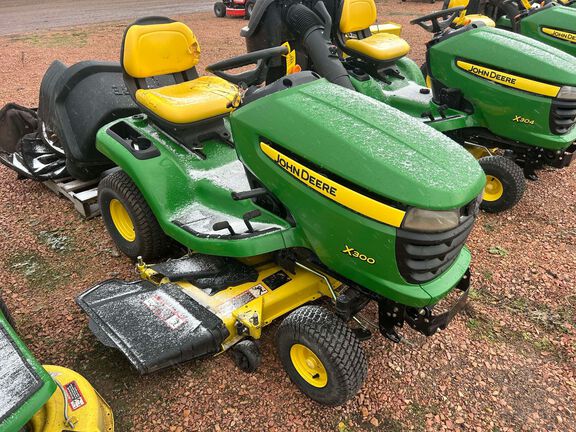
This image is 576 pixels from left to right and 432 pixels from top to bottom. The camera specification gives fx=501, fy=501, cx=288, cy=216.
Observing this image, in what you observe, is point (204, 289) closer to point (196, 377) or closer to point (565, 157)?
point (196, 377)

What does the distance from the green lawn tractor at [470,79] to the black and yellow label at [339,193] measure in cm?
195

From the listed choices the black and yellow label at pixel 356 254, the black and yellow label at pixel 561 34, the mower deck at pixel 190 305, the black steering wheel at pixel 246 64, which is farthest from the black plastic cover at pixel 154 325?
the black and yellow label at pixel 561 34

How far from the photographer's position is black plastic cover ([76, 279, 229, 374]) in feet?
6.70

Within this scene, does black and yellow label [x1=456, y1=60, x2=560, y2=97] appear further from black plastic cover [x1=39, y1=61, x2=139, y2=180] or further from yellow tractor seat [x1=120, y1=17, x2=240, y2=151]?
black plastic cover [x1=39, y1=61, x2=139, y2=180]

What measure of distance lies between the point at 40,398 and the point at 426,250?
1359 mm

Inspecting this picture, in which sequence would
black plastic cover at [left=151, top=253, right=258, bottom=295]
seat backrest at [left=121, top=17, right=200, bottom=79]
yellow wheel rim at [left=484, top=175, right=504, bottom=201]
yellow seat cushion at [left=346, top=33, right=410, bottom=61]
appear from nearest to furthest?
black plastic cover at [left=151, top=253, right=258, bottom=295] → seat backrest at [left=121, top=17, right=200, bottom=79] → yellow wheel rim at [left=484, top=175, right=504, bottom=201] → yellow seat cushion at [left=346, top=33, right=410, bottom=61]

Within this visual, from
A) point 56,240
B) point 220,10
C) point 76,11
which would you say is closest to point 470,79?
point 56,240

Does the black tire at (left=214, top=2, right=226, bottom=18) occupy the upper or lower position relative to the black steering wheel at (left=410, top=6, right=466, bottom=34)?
lower

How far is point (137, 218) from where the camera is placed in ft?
9.11

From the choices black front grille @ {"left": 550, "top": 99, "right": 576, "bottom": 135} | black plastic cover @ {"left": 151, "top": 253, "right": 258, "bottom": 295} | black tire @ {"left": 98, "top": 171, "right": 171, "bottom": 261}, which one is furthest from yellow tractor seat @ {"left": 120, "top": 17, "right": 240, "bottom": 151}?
black front grille @ {"left": 550, "top": 99, "right": 576, "bottom": 135}

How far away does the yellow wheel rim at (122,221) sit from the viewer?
303 centimetres

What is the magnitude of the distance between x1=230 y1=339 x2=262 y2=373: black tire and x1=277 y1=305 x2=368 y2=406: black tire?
0.20 m

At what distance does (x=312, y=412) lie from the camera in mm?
2133

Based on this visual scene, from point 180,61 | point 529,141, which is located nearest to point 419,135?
point 180,61
